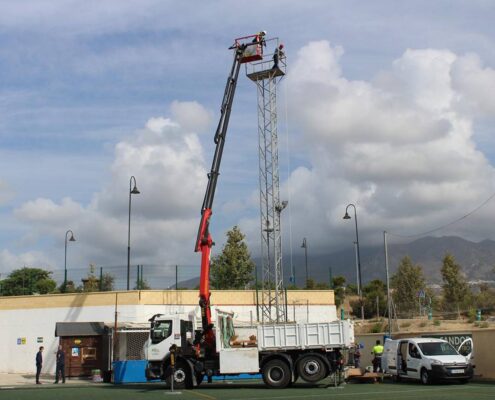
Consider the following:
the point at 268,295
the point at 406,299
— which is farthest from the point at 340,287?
the point at 268,295

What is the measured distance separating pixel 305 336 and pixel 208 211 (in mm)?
7277

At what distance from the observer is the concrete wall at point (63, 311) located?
120ft

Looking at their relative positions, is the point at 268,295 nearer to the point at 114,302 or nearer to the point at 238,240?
the point at 114,302

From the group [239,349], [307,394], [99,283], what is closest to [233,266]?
[99,283]

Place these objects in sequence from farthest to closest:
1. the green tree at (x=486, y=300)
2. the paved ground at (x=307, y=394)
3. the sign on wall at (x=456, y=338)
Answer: the green tree at (x=486, y=300) → the sign on wall at (x=456, y=338) → the paved ground at (x=307, y=394)

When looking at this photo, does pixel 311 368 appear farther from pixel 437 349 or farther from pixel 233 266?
pixel 233 266

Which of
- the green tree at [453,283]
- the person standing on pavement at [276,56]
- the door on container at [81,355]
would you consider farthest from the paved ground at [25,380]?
the green tree at [453,283]

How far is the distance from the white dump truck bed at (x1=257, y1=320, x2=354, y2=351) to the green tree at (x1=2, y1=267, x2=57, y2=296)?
1987 inches

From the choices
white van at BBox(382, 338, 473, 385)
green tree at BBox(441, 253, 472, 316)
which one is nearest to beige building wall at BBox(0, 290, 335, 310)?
white van at BBox(382, 338, 473, 385)

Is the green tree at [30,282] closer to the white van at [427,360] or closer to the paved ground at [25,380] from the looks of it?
the paved ground at [25,380]

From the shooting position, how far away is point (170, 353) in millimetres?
24984

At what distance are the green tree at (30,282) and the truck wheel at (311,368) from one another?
51319 millimetres

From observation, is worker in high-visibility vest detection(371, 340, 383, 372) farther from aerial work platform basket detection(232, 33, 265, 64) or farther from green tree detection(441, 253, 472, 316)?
green tree detection(441, 253, 472, 316)

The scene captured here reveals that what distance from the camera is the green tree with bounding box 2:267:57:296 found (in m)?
71.1
